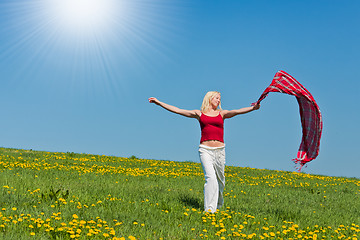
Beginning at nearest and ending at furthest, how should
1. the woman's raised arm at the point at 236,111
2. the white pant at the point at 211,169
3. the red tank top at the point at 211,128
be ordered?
the white pant at the point at 211,169 < the red tank top at the point at 211,128 < the woman's raised arm at the point at 236,111

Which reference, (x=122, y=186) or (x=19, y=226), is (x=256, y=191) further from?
(x=19, y=226)

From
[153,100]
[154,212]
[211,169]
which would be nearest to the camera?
[154,212]

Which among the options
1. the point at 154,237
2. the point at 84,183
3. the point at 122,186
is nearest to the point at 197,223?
the point at 154,237

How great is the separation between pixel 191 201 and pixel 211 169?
6.38ft

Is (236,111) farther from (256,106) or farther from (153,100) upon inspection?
(153,100)

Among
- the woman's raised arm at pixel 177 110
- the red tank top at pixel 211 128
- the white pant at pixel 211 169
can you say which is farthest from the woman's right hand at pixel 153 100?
the white pant at pixel 211 169

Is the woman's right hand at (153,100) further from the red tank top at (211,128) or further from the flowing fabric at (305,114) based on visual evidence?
the flowing fabric at (305,114)

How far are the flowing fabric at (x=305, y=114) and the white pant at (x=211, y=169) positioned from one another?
68.4 inches

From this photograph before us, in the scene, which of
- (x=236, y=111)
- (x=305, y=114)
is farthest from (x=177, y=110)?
(x=305, y=114)

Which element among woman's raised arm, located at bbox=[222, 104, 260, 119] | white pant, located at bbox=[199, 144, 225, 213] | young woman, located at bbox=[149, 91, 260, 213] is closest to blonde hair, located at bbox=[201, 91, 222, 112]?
young woman, located at bbox=[149, 91, 260, 213]

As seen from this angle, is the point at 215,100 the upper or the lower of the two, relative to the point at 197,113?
upper

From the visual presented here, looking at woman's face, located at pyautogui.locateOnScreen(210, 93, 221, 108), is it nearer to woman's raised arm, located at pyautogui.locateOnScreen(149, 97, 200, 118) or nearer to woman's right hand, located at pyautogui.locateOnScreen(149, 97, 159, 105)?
woman's raised arm, located at pyautogui.locateOnScreen(149, 97, 200, 118)

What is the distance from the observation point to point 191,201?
9.45m

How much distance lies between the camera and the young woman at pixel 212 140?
7.91 m
